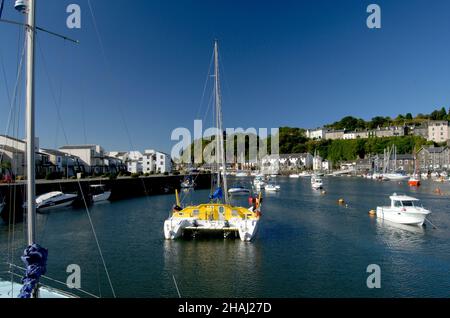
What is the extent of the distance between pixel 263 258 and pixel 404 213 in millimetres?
17863

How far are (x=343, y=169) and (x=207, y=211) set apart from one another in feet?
537

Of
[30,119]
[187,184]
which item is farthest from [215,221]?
[187,184]

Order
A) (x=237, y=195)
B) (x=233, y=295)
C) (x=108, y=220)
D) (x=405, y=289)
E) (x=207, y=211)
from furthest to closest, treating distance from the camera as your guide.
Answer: (x=237, y=195) < (x=108, y=220) < (x=207, y=211) < (x=405, y=289) < (x=233, y=295)

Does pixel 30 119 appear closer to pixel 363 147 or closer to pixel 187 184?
pixel 187 184

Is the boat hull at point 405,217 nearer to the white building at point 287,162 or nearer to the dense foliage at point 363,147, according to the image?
the white building at point 287,162

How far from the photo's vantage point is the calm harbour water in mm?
16875

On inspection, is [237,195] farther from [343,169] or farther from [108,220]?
[343,169]

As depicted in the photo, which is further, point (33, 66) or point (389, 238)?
point (389, 238)

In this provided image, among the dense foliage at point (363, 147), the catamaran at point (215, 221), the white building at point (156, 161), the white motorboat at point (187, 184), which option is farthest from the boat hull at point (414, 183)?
the dense foliage at point (363, 147)

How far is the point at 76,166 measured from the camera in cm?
9275

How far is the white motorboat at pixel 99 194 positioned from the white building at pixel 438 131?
567ft

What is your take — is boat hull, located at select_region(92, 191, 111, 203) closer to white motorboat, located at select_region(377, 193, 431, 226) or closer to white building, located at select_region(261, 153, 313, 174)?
white motorboat, located at select_region(377, 193, 431, 226)

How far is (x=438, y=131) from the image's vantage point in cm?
17812
